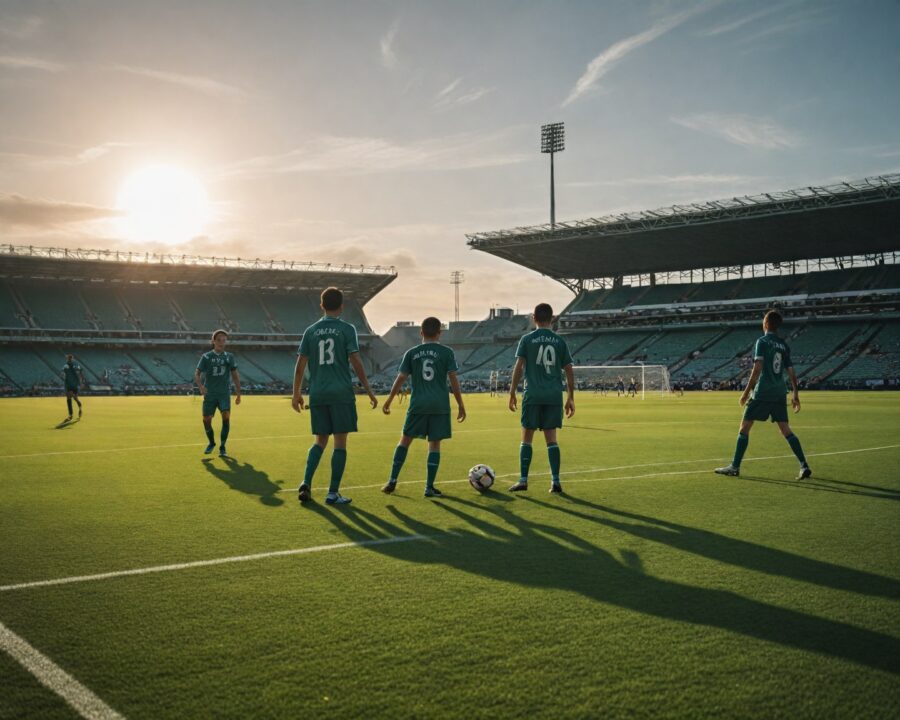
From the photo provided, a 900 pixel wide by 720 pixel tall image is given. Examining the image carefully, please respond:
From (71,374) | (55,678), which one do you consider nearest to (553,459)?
(55,678)

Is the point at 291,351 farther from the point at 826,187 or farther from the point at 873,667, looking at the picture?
the point at 873,667

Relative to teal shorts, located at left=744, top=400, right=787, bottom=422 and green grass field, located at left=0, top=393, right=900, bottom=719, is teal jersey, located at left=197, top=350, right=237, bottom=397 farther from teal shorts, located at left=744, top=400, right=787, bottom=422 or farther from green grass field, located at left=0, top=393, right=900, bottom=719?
teal shorts, located at left=744, top=400, right=787, bottom=422

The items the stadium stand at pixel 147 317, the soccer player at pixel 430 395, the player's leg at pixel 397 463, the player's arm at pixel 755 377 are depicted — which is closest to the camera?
the soccer player at pixel 430 395

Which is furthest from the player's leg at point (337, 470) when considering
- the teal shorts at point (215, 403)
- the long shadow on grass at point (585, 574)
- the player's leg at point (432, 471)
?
the teal shorts at point (215, 403)

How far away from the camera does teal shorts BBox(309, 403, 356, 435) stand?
764 cm

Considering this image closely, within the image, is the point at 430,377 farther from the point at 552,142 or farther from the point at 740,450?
the point at 552,142

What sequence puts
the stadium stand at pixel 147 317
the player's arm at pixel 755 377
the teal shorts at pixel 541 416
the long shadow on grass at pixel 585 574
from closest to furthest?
1. the long shadow on grass at pixel 585 574
2. the teal shorts at pixel 541 416
3. the player's arm at pixel 755 377
4. the stadium stand at pixel 147 317

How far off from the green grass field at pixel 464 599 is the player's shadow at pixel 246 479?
87 millimetres

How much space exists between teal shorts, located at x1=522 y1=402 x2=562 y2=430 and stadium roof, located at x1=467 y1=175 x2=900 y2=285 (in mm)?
53368

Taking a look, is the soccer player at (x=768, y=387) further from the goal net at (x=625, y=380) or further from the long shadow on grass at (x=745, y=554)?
the goal net at (x=625, y=380)

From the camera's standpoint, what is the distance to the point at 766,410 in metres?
9.40

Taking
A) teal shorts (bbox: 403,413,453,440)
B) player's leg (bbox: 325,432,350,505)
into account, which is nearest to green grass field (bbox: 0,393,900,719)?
player's leg (bbox: 325,432,350,505)

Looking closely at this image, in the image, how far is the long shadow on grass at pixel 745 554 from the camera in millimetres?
4582

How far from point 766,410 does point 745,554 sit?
14.9 feet
